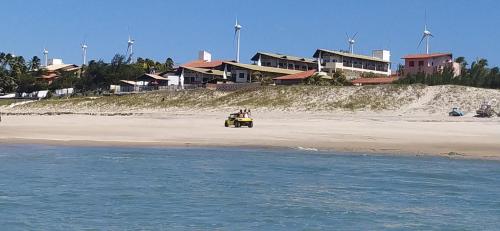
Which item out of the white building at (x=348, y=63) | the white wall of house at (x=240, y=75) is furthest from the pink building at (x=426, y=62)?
the white wall of house at (x=240, y=75)

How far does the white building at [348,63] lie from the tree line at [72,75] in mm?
26570

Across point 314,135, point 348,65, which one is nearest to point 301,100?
point 314,135

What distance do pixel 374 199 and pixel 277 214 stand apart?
333cm

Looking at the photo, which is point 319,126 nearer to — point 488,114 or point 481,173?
point 488,114

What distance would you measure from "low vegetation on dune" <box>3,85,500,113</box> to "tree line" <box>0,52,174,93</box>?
19.5 meters

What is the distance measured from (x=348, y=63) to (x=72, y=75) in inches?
1608

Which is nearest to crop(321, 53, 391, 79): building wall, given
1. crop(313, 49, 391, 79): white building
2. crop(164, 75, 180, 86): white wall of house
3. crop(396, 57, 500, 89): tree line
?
crop(313, 49, 391, 79): white building

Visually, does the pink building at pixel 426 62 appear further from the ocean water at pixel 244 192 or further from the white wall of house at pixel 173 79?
the ocean water at pixel 244 192

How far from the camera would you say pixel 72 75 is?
349 ft

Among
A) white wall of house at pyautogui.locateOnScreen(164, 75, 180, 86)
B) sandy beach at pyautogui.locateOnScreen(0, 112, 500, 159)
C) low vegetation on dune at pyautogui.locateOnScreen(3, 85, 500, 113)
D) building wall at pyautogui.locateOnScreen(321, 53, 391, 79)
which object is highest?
building wall at pyautogui.locateOnScreen(321, 53, 391, 79)

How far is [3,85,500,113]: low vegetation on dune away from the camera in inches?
2325

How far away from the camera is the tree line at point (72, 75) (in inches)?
3875

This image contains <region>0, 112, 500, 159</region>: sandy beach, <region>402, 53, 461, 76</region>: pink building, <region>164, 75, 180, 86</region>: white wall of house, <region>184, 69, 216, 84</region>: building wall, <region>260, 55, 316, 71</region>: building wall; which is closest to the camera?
<region>0, 112, 500, 159</region>: sandy beach

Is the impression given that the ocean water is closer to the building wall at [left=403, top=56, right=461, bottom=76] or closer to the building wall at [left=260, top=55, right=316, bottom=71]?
the building wall at [left=403, top=56, right=461, bottom=76]
